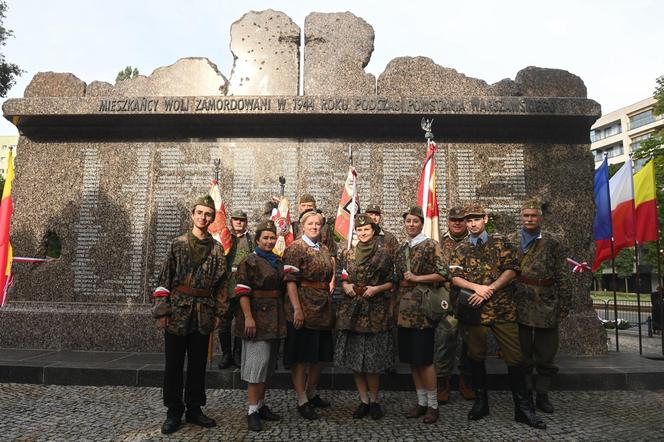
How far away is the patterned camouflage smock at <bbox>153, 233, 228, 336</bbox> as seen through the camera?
3494 mm

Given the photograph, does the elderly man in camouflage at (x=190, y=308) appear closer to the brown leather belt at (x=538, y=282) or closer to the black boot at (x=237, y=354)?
the black boot at (x=237, y=354)

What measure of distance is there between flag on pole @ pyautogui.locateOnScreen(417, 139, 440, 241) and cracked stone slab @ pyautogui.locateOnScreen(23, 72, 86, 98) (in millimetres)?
6474

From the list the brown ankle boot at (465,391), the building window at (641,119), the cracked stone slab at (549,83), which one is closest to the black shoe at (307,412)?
the brown ankle boot at (465,391)

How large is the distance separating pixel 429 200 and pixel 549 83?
142 inches

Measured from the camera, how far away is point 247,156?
6.96 m

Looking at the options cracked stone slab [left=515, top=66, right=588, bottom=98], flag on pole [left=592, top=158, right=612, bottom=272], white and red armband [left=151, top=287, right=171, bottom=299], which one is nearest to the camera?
white and red armband [left=151, top=287, right=171, bottom=299]

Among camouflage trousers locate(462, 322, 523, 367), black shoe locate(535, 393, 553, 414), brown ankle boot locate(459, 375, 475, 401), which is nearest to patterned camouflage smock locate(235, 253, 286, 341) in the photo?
camouflage trousers locate(462, 322, 523, 367)

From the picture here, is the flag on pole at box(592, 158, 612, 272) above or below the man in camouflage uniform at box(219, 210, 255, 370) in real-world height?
above

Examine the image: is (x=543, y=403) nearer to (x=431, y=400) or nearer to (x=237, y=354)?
(x=431, y=400)

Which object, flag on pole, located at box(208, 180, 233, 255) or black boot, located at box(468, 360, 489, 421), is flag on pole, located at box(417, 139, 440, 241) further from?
flag on pole, located at box(208, 180, 233, 255)

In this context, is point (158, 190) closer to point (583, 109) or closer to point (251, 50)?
point (251, 50)

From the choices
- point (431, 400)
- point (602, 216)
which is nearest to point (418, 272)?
point (431, 400)

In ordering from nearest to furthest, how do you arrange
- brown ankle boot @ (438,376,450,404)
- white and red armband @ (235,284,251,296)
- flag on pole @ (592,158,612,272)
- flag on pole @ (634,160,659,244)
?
1. white and red armband @ (235,284,251,296)
2. brown ankle boot @ (438,376,450,404)
3. flag on pole @ (634,160,659,244)
4. flag on pole @ (592,158,612,272)

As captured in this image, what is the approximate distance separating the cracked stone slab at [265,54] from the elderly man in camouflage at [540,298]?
4.96m
